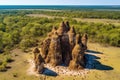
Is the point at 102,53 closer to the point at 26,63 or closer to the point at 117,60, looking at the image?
the point at 117,60

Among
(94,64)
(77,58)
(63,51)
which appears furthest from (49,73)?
(94,64)

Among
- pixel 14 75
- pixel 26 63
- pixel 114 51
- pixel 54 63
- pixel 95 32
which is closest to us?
pixel 14 75

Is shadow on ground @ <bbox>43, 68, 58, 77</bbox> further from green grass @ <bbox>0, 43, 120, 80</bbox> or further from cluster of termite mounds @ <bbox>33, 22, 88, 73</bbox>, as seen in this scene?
green grass @ <bbox>0, 43, 120, 80</bbox>

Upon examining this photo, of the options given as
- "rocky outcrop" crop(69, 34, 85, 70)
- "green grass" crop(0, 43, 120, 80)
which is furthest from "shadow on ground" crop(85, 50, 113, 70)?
"rocky outcrop" crop(69, 34, 85, 70)

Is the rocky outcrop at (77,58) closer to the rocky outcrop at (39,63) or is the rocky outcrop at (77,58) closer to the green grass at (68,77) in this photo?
the green grass at (68,77)

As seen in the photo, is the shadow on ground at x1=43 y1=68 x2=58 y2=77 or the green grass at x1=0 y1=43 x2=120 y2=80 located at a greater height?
the shadow on ground at x1=43 y1=68 x2=58 y2=77

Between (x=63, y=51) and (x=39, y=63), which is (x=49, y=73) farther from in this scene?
(x=63, y=51)

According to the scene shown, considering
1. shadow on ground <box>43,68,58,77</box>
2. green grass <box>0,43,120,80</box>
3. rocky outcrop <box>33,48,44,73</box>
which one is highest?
rocky outcrop <box>33,48,44,73</box>

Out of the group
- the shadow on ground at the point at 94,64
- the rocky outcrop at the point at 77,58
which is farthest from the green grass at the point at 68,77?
the rocky outcrop at the point at 77,58

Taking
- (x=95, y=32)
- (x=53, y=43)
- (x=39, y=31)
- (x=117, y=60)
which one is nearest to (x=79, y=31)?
(x=95, y=32)
